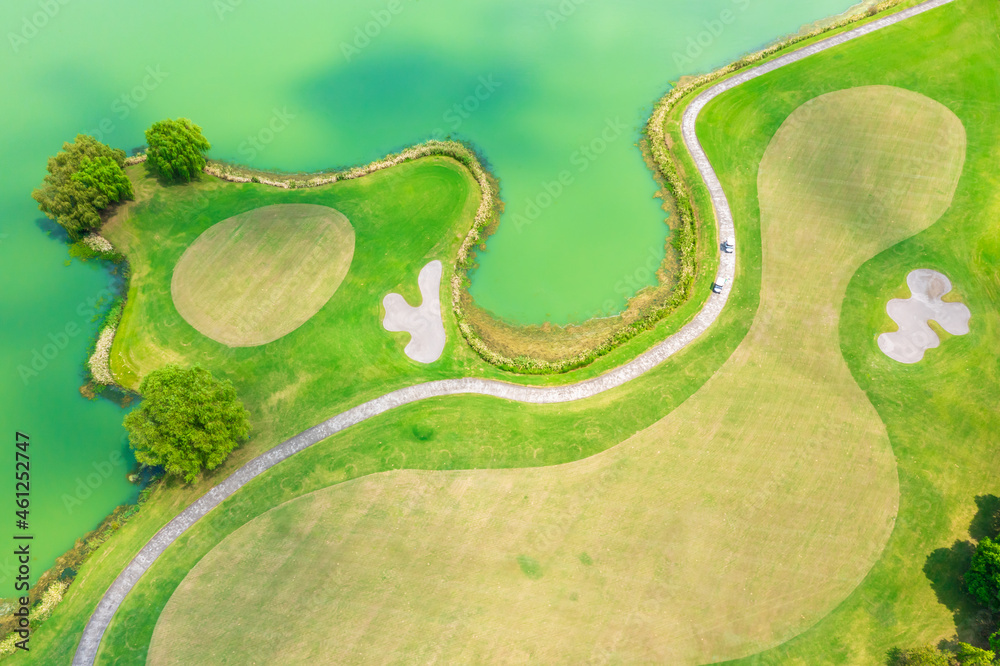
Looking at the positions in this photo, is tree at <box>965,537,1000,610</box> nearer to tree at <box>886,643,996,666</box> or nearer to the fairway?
tree at <box>886,643,996,666</box>

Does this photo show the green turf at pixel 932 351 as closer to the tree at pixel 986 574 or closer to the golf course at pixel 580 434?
the golf course at pixel 580 434

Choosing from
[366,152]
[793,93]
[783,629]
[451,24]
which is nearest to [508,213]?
[366,152]

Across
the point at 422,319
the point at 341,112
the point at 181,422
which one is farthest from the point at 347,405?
the point at 341,112

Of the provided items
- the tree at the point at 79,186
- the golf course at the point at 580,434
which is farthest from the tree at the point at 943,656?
the tree at the point at 79,186

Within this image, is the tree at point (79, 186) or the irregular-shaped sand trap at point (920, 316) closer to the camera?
the irregular-shaped sand trap at point (920, 316)

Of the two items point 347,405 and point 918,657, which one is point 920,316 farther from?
point 347,405

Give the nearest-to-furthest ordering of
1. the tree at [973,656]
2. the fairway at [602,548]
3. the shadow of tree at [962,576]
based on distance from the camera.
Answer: the tree at [973,656] → the shadow of tree at [962,576] → the fairway at [602,548]
